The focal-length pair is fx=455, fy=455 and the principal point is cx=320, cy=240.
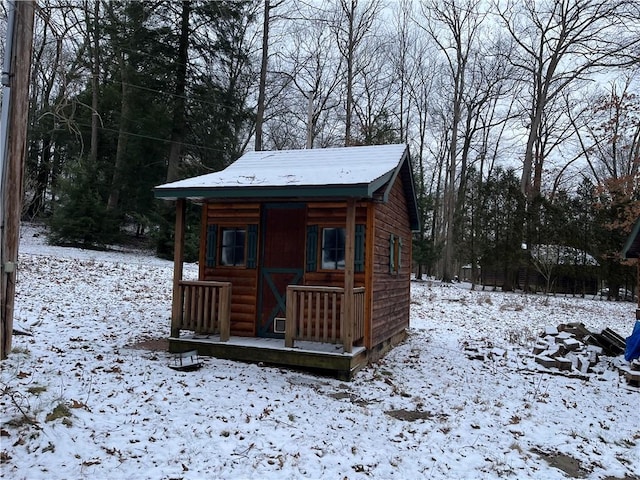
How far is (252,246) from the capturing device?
8109 mm

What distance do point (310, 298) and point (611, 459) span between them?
4.15m

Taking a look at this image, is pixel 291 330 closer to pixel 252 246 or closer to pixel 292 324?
pixel 292 324

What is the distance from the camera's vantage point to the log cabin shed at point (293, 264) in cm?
682

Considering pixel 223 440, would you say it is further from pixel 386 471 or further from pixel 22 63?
pixel 22 63

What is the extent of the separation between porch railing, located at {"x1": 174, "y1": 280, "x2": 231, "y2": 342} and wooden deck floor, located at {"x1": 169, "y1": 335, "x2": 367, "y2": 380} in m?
0.21

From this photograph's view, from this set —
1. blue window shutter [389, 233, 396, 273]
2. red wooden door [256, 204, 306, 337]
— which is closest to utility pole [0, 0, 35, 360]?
red wooden door [256, 204, 306, 337]

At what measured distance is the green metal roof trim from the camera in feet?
32.7

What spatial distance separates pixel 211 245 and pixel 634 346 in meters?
8.14

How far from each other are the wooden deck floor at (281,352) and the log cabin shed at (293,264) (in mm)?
16

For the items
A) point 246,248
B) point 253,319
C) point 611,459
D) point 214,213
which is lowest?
point 611,459

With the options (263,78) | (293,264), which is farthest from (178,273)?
(263,78)

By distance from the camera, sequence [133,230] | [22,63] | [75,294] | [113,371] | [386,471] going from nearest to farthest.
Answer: [386,471] → [22,63] → [113,371] → [75,294] → [133,230]

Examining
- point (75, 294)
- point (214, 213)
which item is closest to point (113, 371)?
point (214, 213)

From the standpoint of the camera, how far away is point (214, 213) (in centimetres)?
835
